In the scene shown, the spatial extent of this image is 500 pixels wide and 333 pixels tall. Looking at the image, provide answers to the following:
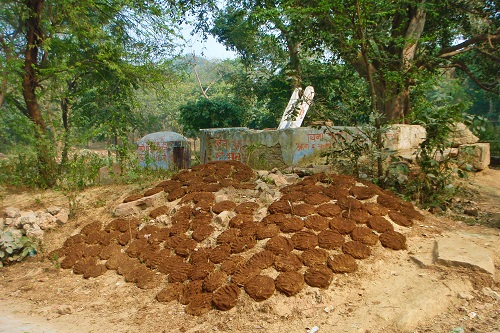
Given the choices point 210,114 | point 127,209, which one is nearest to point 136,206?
point 127,209

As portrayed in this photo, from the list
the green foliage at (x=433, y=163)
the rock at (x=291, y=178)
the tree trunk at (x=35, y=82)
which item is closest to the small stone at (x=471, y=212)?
the green foliage at (x=433, y=163)

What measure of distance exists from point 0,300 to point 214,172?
266 centimetres

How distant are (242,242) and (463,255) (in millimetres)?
1820

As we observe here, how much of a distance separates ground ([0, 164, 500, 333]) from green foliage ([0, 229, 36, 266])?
446 mm

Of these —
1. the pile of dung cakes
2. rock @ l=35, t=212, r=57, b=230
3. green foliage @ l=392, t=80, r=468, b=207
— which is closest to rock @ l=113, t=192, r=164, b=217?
the pile of dung cakes

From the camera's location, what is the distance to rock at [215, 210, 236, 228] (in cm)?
368

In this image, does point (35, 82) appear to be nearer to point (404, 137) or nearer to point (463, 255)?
point (404, 137)

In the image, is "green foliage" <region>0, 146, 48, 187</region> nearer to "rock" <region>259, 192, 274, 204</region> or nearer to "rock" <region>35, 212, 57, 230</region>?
"rock" <region>35, 212, 57, 230</region>

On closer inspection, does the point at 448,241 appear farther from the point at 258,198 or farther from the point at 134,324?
the point at 134,324

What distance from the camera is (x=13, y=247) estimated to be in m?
4.11

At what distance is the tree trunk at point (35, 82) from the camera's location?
6.33 metres

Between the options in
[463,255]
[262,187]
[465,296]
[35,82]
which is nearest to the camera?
[465,296]

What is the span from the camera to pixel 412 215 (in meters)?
3.65

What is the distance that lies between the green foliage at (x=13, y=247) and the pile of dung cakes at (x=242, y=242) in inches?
16.5
